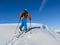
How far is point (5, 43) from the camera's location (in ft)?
43.0

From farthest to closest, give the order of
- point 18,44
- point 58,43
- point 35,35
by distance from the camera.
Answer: point 35,35 < point 58,43 < point 18,44

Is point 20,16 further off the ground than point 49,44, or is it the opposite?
point 20,16

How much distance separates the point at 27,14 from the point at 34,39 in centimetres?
492

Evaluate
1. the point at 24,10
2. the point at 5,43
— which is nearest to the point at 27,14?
the point at 24,10

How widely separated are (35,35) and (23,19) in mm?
3337

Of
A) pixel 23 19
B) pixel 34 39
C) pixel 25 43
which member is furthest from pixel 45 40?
pixel 23 19

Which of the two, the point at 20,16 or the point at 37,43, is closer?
the point at 37,43

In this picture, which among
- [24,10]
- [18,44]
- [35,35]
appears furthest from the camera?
[24,10]

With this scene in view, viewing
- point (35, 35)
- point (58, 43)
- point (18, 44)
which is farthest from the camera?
point (35, 35)

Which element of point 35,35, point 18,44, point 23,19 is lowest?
point 18,44

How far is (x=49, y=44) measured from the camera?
12.8 meters

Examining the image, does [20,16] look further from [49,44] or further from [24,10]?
[49,44]

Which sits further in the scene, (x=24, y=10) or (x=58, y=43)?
(x=24, y=10)

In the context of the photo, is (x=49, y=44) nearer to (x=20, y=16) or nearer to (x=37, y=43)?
(x=37, y=43)
